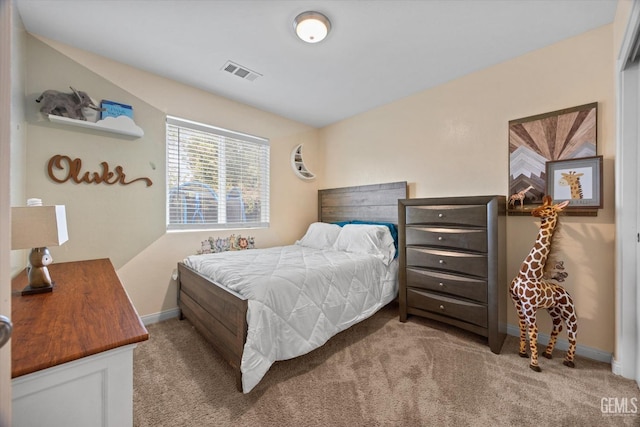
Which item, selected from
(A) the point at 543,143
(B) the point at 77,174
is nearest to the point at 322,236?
(A) the point at 543,143

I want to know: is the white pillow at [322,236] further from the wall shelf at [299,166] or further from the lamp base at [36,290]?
the lamp base at [36,290]

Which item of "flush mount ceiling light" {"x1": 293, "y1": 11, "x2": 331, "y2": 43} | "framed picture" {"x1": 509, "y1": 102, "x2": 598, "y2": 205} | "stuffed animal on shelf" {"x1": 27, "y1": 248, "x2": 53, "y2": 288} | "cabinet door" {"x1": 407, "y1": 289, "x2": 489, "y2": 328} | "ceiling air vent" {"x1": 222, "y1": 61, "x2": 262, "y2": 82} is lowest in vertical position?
"cabinet door" {"x1": 407, "y1": 289, "x2": 489, "y2": 328}

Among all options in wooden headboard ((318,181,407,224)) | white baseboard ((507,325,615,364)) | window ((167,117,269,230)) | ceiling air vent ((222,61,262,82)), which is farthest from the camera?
wooden headboard ((318,181,407,224))

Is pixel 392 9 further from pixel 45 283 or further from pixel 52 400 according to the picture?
pixel 45 283

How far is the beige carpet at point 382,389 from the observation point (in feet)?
4.53

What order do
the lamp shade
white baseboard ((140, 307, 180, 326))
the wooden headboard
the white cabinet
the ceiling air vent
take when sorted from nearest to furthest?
the white cabinet
the lamp shade
the ceiling air vent
white baseboard ((140, 307, 180, 326))
the wooden headboard

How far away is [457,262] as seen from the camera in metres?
2.21

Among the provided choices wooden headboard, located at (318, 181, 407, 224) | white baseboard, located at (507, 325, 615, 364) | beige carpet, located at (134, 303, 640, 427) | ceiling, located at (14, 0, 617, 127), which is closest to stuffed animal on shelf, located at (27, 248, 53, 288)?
beige carpet, located at (134, 303, 640, 427)

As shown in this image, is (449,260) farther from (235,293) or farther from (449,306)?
→ (235,293)

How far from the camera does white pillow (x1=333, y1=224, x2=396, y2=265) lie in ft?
8.98

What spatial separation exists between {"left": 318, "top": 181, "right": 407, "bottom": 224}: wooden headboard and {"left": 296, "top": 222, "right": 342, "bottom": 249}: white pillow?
1.30 feet

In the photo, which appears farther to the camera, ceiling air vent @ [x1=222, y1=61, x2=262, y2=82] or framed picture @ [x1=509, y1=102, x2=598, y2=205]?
ceiling air vent @ [x1=222, y1=61, x2=262, y2=82]

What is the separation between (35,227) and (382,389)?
6.83 feet

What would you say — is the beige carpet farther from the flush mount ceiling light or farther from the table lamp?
the flush mount ceiling light
